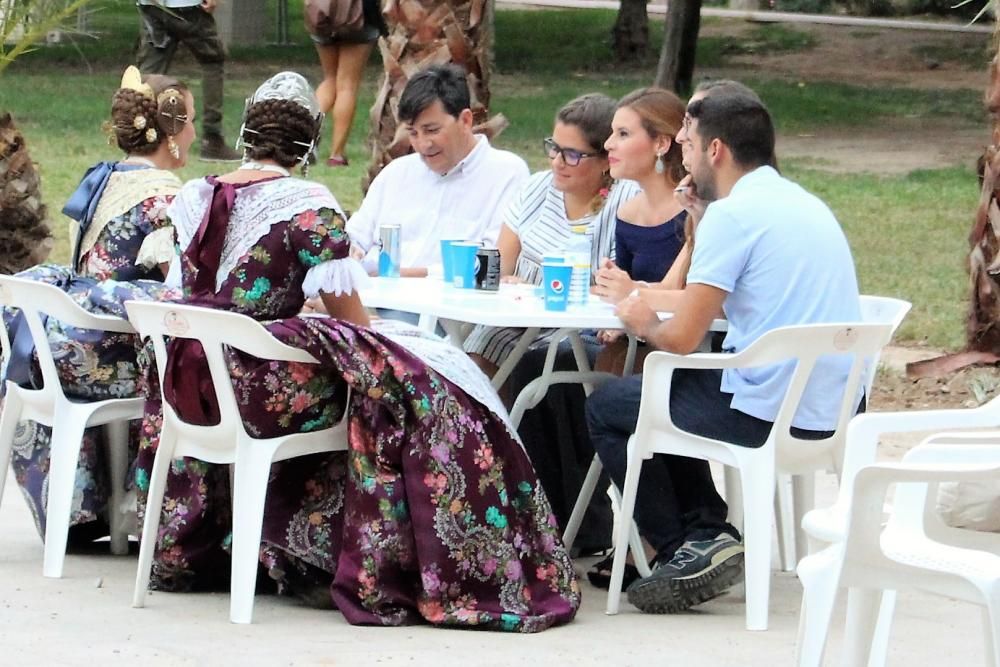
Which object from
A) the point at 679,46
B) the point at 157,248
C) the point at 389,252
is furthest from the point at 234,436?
the point at 679,46

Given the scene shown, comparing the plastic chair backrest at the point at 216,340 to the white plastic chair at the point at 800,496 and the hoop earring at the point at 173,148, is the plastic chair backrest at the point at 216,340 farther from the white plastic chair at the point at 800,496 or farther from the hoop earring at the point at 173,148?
the white plastic chair at the point at 800,496

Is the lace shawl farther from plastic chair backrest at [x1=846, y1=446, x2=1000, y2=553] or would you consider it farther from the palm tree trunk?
the palm tree trunk

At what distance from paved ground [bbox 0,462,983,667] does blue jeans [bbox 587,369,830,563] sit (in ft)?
0.73

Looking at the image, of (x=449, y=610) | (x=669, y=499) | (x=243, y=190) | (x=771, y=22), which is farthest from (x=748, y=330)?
(x=771, y=22)

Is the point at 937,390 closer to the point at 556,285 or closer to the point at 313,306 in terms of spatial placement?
the point at 556,285

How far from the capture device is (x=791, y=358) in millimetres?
4254

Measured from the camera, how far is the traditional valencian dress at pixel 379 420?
4.29 metres

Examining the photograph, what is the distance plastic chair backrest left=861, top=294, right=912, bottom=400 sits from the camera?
467 centimetres

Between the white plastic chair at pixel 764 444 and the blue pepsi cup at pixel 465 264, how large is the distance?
787 mm

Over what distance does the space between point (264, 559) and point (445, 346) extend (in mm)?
730

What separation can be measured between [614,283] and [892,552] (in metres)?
1.63

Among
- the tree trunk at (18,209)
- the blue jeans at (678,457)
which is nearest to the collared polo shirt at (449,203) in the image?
the blue jeans at (678,457)

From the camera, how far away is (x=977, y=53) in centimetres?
2556

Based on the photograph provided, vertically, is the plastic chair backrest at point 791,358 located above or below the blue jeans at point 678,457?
above
